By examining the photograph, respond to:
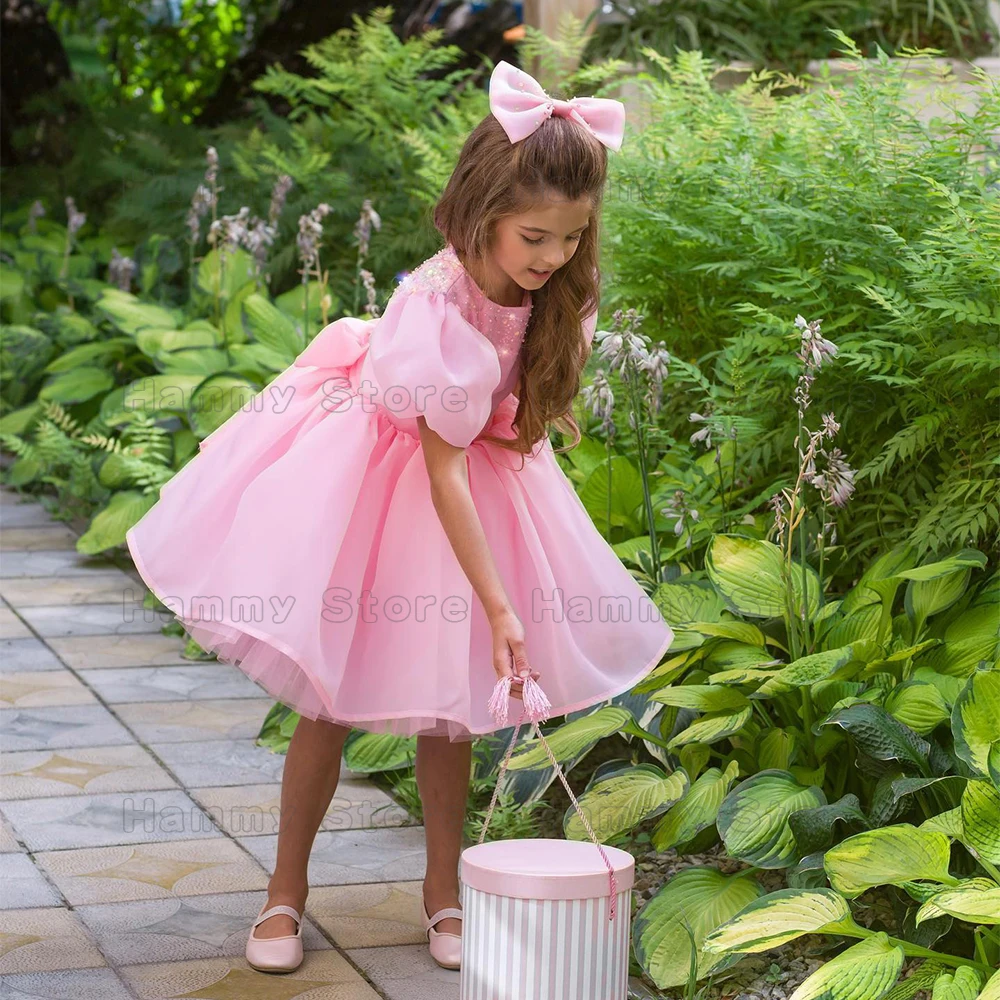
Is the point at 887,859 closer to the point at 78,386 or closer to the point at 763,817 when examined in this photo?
the point at 763,817

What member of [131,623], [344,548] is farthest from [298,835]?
[131,623]

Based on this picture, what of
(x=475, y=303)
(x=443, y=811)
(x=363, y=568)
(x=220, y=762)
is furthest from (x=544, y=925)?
(x=220, y=762)

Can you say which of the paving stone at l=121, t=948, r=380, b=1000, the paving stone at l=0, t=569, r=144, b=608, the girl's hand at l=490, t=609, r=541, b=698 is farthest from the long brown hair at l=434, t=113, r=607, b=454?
the paving stone at l=0, t=569, r=144, b=608

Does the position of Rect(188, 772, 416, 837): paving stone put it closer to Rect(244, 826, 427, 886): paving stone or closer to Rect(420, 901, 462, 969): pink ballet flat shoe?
Rect(244, 826, 427, 886): paving stone

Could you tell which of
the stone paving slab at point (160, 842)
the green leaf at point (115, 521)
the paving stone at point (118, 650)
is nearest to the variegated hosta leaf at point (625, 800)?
the stone paving slab at point (160, 842)

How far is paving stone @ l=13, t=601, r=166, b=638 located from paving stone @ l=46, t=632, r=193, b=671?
0.17 feet

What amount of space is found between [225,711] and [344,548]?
5.15ft

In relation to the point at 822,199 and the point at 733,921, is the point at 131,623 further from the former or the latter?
the point at 733,921

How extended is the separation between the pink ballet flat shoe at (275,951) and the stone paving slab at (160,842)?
16 mm

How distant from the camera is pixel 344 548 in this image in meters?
2.31

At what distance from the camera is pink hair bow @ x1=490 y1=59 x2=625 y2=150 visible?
2123 millimetres

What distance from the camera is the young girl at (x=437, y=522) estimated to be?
2.14 m

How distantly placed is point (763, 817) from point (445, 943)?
590 millimetres

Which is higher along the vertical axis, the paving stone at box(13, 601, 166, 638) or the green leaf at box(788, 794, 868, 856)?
the green leaf at box(788, 794, 868, 856)
